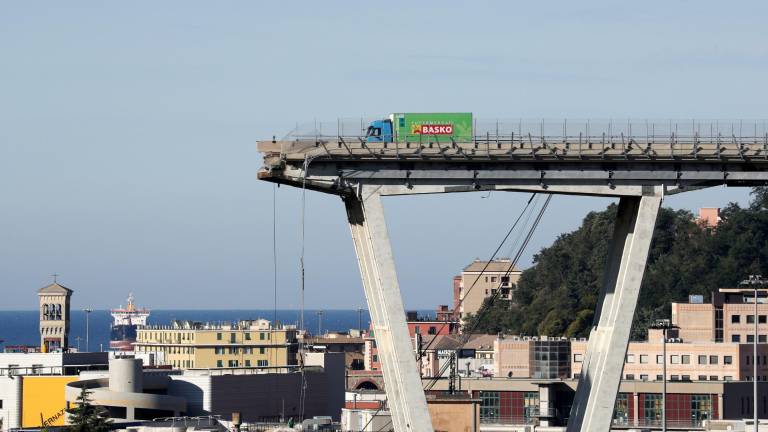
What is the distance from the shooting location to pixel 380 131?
7112 cm

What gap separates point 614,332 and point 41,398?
79980 mm

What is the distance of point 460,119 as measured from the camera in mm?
71062

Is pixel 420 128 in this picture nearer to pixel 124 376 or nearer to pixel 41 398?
pixel 124 376

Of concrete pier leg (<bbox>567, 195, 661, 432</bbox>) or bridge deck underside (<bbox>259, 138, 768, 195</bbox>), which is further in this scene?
concrete pier leg (<bbox>567, 195, 661, 432</bbox>)

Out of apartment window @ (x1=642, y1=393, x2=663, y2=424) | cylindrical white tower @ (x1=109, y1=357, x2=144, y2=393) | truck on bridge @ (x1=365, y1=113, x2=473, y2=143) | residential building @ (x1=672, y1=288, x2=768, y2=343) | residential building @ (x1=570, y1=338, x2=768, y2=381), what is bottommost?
apartment window @ (x1=642, y1=393, x2=663, y2=424)

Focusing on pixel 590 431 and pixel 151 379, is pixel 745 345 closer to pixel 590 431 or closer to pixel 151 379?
pixel 151 379

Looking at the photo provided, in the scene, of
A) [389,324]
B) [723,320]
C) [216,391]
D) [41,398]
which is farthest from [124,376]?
[723,320]

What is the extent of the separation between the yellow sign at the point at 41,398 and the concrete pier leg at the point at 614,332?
75371 millimetres

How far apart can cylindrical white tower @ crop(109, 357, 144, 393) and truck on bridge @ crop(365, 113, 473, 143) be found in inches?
2609

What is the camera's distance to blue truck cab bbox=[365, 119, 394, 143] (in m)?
70.9

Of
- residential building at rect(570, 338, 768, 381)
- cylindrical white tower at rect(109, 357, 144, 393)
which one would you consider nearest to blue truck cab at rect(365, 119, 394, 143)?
cylindrical white tower at rect(109, 357, 144, 393)

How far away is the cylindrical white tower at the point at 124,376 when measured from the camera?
133500 mm

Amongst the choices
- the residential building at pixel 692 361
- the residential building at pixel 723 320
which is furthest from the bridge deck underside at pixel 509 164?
the residential building at pixel 723 320

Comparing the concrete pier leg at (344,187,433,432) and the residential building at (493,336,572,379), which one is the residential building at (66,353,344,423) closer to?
the residential building at (493,336,572,379)
